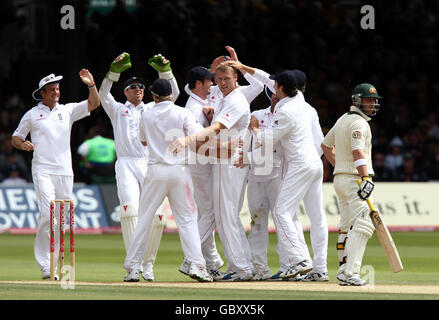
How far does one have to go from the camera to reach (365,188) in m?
10.5

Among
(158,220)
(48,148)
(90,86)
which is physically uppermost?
(90,86)

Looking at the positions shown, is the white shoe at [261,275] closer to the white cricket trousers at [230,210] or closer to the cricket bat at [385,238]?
the white cricket trousers at [230,210]

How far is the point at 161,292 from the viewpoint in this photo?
1020cm

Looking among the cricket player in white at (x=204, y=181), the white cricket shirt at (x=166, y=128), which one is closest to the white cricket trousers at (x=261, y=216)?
the cricket player in white at (x=204, y=181)

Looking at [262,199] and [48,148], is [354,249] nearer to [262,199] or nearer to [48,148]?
[262,199]

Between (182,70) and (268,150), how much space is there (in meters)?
12.4

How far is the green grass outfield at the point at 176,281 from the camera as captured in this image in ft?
32.7

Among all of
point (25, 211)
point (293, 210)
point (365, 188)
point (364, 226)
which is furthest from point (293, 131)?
point (25, 211)

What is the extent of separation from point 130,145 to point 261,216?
74.0 inches

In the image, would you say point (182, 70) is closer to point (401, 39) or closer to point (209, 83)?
point (401, 39)

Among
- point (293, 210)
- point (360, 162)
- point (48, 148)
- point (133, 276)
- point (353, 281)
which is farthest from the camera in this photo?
point (48, 148)

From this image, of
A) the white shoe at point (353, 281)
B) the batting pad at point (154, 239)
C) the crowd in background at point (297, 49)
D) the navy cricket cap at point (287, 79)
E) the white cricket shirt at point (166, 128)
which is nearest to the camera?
the white shoe at point (353, 281)

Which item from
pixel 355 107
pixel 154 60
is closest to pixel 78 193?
pixel 154 60

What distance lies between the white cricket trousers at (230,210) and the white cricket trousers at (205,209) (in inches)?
6.7
